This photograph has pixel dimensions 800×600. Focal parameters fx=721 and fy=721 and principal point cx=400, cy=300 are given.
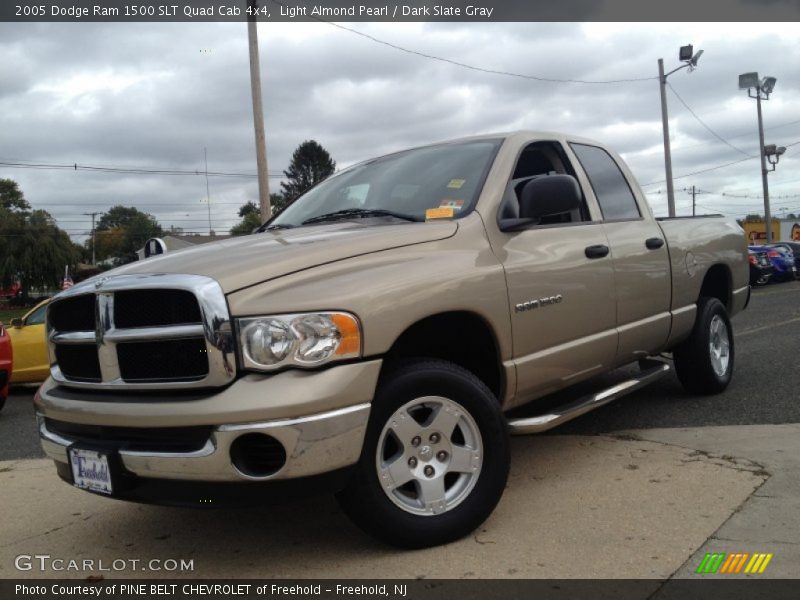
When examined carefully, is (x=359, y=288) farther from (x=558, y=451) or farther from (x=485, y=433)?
(x=558, y=451)

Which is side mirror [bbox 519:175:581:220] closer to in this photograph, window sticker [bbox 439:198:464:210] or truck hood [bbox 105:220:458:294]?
window sticker [bbox 439:198:464:210]

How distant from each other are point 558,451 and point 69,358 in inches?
112

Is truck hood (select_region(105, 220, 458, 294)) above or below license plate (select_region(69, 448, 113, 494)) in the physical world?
above

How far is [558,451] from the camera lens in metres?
4.49

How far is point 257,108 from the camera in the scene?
49.1ft

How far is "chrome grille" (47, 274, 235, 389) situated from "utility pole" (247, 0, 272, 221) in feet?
38.9

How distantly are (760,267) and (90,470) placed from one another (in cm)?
2227

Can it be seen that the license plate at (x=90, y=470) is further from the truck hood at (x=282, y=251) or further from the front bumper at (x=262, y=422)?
the truck hood at (x=282, y=251)

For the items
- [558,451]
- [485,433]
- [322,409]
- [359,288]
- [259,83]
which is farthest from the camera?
[259,83]

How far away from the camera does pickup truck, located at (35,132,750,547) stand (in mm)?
2662

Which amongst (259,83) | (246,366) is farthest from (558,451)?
(259,83)

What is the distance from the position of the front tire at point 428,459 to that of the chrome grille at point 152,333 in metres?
0.66

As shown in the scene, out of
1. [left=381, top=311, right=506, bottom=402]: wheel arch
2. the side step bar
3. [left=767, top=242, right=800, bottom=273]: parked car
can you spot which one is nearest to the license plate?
[left=381, top=311, right=506, bottom=402]: wheel arch

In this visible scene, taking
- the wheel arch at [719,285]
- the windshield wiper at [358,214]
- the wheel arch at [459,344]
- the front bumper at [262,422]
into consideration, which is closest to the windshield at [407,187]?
the windshield wiper at [358,214]
